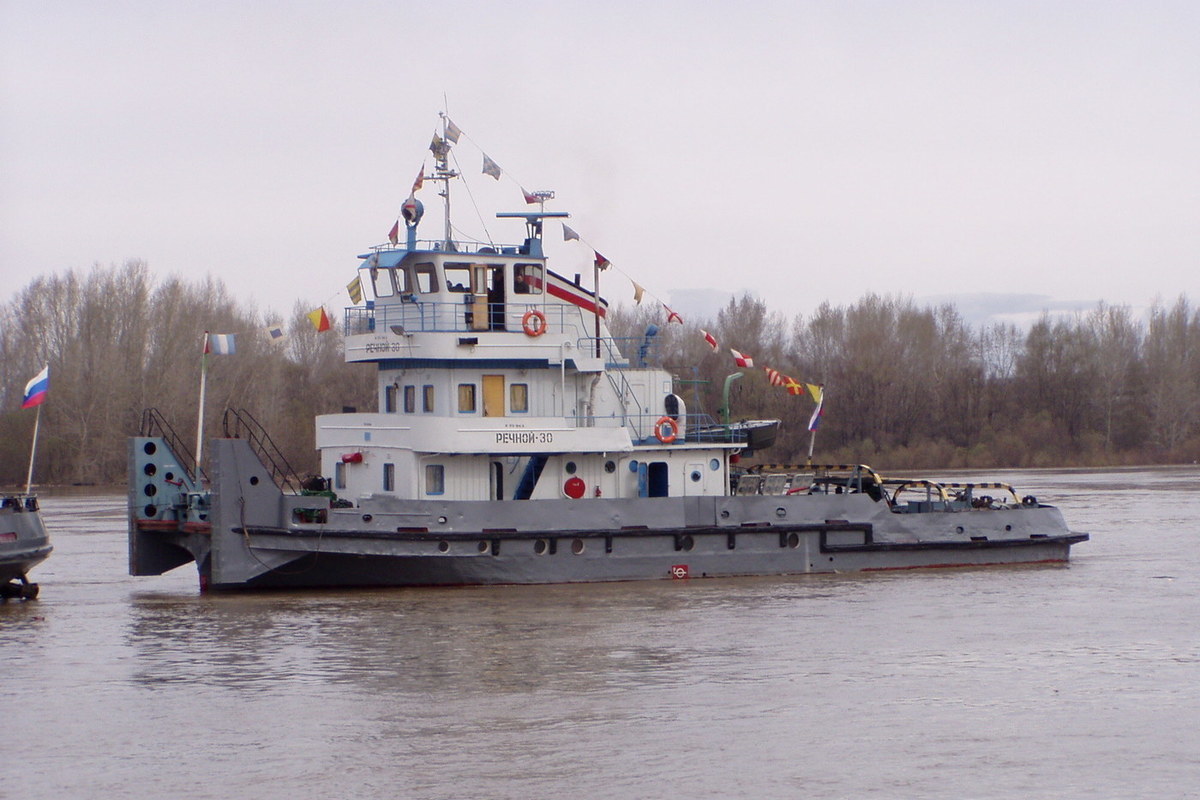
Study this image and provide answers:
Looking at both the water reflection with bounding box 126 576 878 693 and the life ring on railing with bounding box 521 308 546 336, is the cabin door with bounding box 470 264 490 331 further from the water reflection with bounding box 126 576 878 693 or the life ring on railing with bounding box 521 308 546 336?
the water reflection with bounding box 126 576 878 693

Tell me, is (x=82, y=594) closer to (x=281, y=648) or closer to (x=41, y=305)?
(x=281, y=648)

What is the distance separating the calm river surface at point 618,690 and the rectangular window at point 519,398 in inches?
101

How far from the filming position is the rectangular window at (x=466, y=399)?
66.1 ft

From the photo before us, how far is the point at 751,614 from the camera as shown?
60.3 feet

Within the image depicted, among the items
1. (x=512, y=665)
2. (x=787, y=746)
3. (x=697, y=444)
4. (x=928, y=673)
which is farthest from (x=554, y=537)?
(x=787, y=746)

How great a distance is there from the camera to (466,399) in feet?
66.2

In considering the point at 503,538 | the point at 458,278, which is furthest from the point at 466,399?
the point at 503,538

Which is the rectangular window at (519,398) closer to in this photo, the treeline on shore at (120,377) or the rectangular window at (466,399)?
the rectangular window at (466,399)

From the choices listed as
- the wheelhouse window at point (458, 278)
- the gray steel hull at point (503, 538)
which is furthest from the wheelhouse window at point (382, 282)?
the gray steel hull at point (503, 538)

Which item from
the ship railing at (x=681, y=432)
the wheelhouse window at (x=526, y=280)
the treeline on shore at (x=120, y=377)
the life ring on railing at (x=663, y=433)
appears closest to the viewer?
the wheelhouse window at (x=526, y=280)

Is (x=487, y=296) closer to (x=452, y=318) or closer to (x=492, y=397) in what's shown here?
(x=452, y=318)

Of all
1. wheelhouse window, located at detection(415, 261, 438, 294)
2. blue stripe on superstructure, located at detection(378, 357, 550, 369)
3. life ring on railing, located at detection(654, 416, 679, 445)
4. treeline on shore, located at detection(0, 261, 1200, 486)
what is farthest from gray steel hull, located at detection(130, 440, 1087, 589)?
treeline on shore, located at detection(0, 261, 1200, 486)

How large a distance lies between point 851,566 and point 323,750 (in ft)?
36.9

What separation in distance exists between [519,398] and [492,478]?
1180mm
